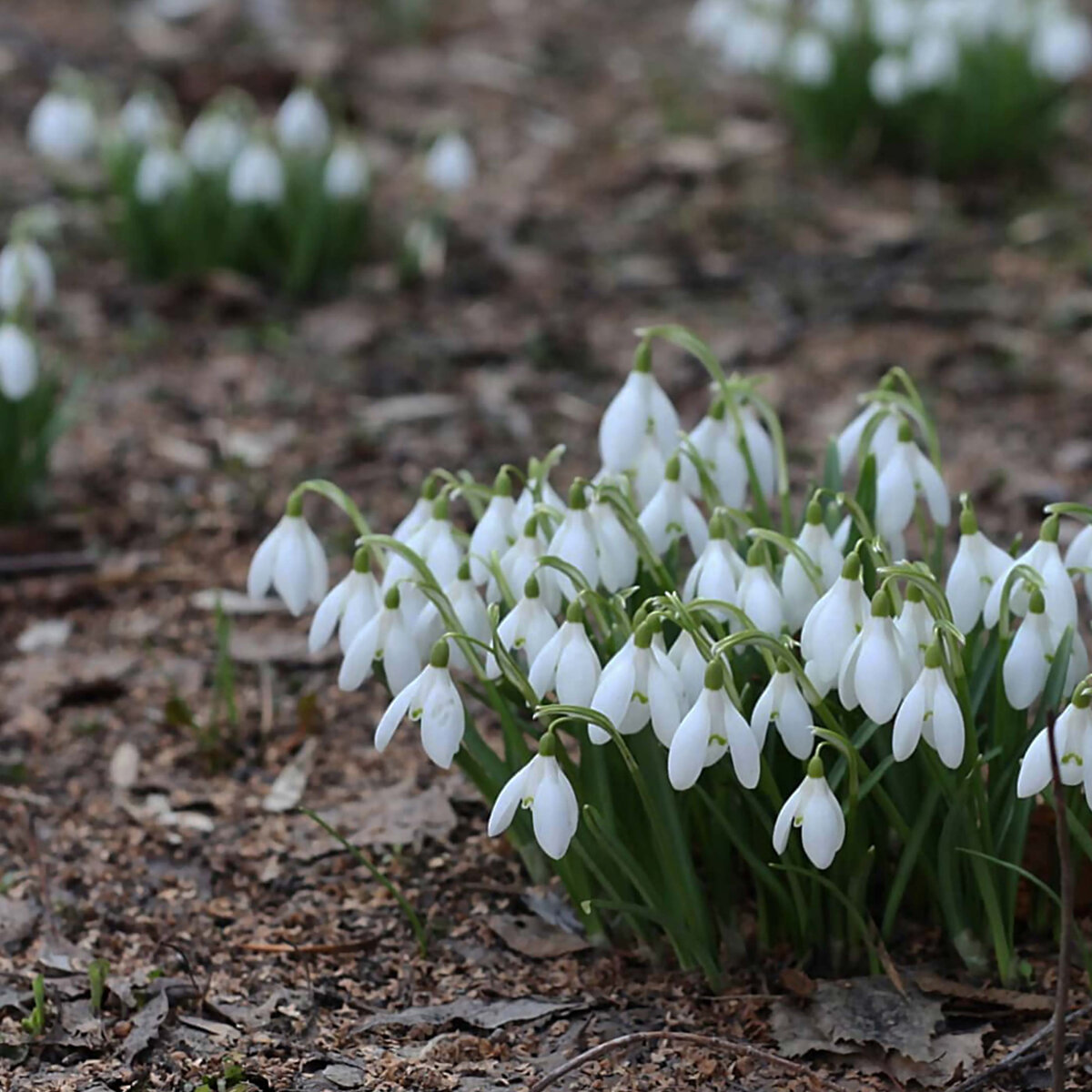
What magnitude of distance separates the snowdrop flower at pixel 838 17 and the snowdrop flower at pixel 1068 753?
3.52 metres

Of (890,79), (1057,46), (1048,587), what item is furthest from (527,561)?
(1057,46)

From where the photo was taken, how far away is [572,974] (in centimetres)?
219

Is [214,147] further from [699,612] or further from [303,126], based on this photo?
[699,612]

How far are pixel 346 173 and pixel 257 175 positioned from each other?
0.25 meters

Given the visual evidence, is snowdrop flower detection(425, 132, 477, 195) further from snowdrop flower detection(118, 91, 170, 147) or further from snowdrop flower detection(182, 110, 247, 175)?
snowdrop flower detection(118, 91, 170, 147)

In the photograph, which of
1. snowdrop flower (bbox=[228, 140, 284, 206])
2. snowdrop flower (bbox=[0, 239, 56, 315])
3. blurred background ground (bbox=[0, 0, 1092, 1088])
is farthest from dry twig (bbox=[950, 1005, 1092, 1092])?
snowdrop flower (bbox=[228, 140, 284, 206])

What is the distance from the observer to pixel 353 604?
6.75 feet

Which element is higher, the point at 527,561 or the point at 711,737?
the point at 527,561

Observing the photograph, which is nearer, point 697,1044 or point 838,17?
point 697,1044

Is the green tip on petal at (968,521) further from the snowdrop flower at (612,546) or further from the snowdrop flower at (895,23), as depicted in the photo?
the snowdrop flower at (895,23)

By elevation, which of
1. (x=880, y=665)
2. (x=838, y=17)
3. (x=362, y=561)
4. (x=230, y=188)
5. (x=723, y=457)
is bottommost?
(x=880, y=665)

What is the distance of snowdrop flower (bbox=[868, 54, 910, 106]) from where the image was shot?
459cm

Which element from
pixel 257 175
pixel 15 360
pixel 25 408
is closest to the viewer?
pixel 15 360

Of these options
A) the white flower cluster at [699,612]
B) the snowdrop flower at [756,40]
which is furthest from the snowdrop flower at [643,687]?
the snowdrop flower at [756,40]
